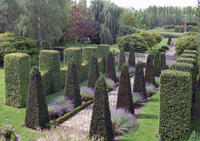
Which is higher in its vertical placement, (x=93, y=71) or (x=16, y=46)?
(x=16, y=46)

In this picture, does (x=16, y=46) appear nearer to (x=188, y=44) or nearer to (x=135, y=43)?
(x=135, y=43)

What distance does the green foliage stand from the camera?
2094cm

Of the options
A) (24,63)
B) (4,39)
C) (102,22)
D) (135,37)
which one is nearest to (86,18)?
(102,22)

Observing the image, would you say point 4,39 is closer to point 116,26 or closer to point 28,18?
point 28,18

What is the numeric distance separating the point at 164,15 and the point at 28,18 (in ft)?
282

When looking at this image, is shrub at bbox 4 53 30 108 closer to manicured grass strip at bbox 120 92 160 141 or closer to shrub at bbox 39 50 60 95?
shrub at bbox 39 50 60 95

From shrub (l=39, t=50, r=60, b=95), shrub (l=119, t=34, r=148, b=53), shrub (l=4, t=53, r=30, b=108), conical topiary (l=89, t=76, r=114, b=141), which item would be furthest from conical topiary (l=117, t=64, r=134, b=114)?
shrub (l=119, t=34, r=148, b=53)

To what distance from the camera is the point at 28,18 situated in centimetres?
2473

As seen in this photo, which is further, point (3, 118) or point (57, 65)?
point (57, 65)

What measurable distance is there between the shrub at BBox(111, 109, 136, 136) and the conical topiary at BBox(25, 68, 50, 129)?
9.45ft

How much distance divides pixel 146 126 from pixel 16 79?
6.76 meters

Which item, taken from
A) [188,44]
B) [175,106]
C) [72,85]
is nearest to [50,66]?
[72,85]

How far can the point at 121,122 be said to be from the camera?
8.88 metres

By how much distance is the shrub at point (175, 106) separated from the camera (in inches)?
291
